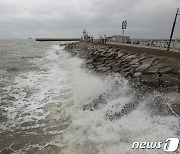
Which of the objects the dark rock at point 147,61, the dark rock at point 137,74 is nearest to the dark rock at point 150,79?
the dark rock at point 137,74

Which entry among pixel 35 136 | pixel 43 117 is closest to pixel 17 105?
pixel 43 117

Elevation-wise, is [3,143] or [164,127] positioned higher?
[164,127]

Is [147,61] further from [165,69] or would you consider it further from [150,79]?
[150,79]

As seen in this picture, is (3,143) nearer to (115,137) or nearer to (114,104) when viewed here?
(115,137)

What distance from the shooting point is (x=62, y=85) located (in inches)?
435

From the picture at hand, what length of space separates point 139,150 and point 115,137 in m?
0.81

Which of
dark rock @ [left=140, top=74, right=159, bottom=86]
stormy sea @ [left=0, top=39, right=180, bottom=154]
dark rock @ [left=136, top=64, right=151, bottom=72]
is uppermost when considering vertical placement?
dark rock @ [left=136, top=64, right=151, bottom=72]

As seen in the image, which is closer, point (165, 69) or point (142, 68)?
point (165, 69)

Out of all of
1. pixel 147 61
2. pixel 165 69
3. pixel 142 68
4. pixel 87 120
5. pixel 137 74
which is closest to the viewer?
pixel 87 120

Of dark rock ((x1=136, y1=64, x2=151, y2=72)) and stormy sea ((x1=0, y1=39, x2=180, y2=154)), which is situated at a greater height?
dark rock ((x1=136, y1=64, x2=151, y2=72))

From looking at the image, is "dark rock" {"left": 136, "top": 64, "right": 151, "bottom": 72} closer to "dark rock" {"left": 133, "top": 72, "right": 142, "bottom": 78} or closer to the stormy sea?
"dark rock" {"left": 133, "top": 72, "right": 142, "bottom": 78}

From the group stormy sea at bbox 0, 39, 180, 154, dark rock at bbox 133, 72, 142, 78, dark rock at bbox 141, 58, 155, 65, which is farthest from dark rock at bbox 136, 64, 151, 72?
stormy sea at bbox 0, 39, 180, 154

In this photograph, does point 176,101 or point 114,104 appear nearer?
point 176,101

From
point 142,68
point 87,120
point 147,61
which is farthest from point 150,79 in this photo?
point 87,120
